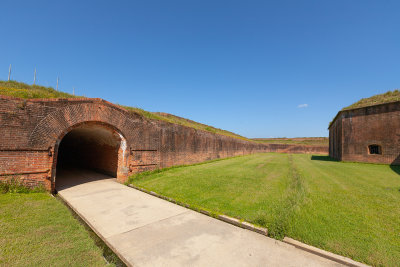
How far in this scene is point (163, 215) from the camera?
4.38 m

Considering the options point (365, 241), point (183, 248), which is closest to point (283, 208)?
point (365, 241)

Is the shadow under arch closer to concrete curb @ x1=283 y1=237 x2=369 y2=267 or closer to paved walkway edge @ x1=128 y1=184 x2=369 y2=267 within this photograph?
paved walkway edge @ x1=128 y1=184 x2=369 y2=267

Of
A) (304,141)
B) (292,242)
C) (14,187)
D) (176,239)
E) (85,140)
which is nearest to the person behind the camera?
(292,242)

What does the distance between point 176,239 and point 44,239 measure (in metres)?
2.36

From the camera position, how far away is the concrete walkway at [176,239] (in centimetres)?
262

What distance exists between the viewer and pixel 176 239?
3211 millimetres

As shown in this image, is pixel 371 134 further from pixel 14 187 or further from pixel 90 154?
pixel 14 187

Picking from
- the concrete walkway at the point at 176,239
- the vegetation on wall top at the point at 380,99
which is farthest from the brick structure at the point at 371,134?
the concrete walkway at the point at 176,239

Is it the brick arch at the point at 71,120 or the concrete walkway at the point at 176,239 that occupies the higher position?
the brick arch at the point at 71,120

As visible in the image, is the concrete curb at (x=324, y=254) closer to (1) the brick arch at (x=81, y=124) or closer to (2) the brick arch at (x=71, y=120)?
(1) the brick arch at (x=81, y=124)

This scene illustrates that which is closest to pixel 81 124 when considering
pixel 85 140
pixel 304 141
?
pixel 85 140

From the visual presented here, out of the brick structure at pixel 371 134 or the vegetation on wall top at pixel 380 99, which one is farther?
the vegetation on wall top at pixel 380 99

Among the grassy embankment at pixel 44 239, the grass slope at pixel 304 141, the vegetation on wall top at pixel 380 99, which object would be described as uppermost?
the vegetation on wall top at pixel 380 99

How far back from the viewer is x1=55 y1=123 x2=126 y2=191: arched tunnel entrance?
26.7 ft
